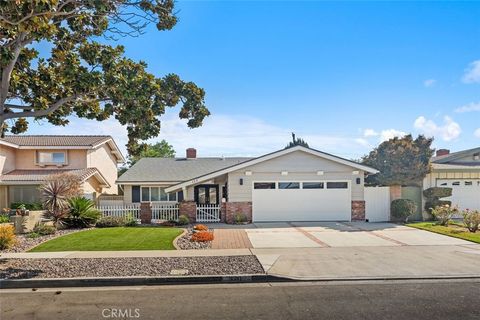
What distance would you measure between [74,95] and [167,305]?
7.07 metres

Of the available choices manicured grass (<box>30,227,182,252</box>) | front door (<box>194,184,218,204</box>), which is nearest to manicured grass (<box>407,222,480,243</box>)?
manicured grass (<box>30,227,182,252</box>)

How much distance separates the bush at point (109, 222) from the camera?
1684 centimetres

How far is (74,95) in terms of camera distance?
34.2 ft

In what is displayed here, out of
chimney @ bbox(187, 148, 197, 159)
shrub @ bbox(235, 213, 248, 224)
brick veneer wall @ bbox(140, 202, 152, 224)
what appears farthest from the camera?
chimney @ bbox(187, 148, 197, 159)

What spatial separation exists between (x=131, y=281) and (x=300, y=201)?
12790mm

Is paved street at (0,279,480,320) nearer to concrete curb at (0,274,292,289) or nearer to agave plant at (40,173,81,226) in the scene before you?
concrete curb at (0,274,292,289)

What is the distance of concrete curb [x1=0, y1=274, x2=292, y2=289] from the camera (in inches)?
311

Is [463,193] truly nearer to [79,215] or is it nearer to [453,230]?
[453,230]

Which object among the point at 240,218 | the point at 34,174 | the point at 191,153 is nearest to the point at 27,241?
the point at 240,218

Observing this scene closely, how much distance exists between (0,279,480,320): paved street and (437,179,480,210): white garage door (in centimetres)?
1362

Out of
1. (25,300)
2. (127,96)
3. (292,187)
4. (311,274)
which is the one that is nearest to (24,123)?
(127,96)

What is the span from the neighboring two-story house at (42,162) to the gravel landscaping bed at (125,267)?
1544 centimetres

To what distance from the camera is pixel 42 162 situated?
27.0 meters

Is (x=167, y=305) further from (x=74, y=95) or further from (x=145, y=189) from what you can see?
(x=145, y=189)
